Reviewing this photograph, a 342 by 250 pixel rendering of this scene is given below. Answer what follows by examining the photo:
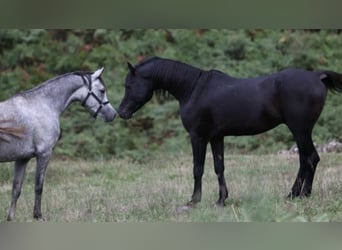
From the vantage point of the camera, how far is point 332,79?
21.1ft

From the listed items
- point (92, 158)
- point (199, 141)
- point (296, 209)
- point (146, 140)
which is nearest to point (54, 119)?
point (199, 141)

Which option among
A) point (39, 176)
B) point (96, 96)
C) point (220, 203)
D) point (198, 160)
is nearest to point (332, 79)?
point (198, 160)

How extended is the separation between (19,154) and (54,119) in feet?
1.71

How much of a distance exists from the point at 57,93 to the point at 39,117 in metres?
0.40

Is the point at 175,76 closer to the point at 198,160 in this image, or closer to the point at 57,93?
the point at 198,160

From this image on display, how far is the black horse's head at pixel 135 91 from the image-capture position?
6.64m

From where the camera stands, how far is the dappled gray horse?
18.3 feet

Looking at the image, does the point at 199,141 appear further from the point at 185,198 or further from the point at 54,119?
the point at 54,119

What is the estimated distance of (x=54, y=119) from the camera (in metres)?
5.91

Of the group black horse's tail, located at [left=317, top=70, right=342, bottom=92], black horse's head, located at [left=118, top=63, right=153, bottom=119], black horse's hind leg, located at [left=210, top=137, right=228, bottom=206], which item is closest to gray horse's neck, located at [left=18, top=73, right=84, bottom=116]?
black horse's head, located at [left=118, top=63, right=153, bottom=119]

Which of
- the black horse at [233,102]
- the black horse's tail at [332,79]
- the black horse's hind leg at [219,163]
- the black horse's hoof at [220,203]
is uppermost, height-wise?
the black horse's tail at [332,79]

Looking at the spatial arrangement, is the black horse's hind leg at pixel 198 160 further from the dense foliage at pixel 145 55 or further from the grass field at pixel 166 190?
the dense foliage at pixel 145 55

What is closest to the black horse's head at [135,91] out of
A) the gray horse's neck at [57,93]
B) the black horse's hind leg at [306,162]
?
the gray horse's neck at [57,93]

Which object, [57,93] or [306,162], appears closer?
[57,93]
